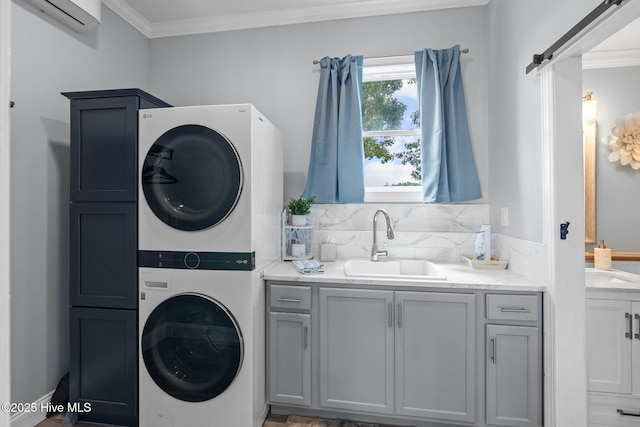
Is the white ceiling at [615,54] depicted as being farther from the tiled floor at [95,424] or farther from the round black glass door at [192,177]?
the tiled floor at [95,424]

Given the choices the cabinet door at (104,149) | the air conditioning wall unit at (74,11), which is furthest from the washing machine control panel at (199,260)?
the air conditioning wall unit at (74,11)

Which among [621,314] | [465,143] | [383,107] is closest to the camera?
[621,314]

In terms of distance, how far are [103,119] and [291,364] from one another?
184 cm

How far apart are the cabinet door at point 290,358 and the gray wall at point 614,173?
2135 mm

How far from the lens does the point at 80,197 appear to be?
1.92m

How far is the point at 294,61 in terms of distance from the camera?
270cm

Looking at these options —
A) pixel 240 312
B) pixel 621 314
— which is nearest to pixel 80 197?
pixel 240 312

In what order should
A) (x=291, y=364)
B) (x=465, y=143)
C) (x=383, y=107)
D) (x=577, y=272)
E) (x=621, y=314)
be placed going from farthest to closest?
(x=383, y=107)
(x=465, y=143)
(x=291, y=364)
(x=621, y=314)
(x=577, y=272)

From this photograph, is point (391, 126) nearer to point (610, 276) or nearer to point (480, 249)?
point (480, 249)

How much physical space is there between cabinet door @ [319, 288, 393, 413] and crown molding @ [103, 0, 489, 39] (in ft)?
7.05

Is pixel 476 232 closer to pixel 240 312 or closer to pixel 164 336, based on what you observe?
pixel 240 312

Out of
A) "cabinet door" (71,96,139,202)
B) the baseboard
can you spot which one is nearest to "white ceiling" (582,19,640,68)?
"cabinet door" (71,96,139,202)

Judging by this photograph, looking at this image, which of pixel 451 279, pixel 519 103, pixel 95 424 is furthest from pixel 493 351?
pixel 95 424

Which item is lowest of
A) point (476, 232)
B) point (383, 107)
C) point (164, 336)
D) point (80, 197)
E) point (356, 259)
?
point (164, 336)
